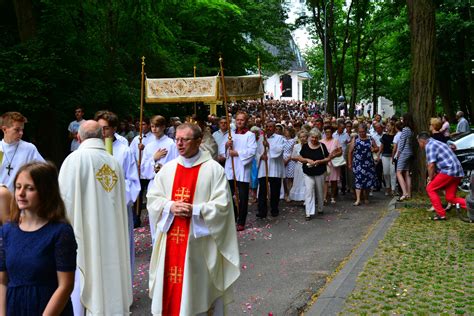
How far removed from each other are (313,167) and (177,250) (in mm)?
8704

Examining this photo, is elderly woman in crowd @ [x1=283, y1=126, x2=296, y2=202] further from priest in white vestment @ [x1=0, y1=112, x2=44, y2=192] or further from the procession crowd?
priest in white vestment @ [x1=0, y1=112, x2=44, y2=192]

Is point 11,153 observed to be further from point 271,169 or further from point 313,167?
point 313,167

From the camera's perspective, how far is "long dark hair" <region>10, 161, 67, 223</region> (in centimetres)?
369

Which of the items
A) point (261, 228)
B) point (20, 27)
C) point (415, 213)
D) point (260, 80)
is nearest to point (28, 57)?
point (20, 27)

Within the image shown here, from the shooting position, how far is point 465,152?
17078mm

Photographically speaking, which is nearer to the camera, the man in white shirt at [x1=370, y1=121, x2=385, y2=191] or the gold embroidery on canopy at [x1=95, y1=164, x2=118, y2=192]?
the gold embroidery on canopy at [x1=95, y1=164, x2=118, y2=192]

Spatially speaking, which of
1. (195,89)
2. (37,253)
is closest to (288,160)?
(195,89)

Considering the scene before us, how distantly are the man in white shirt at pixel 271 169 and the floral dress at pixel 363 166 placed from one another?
237 cm

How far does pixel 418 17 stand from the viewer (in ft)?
51.0

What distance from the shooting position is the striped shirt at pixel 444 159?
1199cm

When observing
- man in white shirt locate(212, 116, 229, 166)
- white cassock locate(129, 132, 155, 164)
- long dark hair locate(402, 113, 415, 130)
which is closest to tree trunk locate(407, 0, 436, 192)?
long dark hair locate(402, 113, 415, 130)

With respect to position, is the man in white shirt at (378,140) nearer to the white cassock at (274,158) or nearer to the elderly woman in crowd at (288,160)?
the elderly woman in crowd at (288,160)

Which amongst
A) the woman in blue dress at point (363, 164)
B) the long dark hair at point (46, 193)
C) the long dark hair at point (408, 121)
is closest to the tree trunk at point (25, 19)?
the woman in blue dress at point (363, 164)

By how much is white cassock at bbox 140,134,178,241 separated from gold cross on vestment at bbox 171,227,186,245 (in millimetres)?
4720
